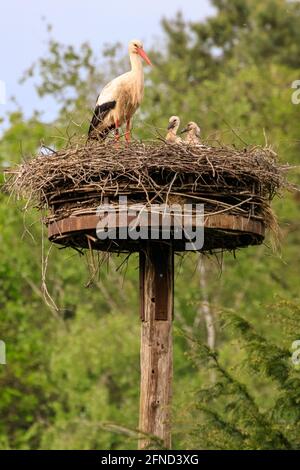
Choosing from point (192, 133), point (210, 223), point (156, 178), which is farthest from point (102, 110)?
point (210, 223)

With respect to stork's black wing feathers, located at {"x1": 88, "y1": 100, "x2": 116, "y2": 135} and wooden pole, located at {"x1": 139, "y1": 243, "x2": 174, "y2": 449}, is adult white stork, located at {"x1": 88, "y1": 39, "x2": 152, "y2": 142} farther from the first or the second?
wooden pole, located at {"x1": 139, "y1": 243, "x2": 174, "y2": 449}

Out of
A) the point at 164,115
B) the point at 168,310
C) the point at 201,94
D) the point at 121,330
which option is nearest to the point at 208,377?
the point at 121,330

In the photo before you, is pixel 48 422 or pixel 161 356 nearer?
pixel 161 356

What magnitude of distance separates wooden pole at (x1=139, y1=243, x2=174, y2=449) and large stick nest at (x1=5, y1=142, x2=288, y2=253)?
515mm

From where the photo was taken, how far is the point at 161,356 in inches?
387

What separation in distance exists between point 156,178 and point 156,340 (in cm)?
111

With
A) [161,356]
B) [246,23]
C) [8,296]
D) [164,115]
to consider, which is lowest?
[161,356]

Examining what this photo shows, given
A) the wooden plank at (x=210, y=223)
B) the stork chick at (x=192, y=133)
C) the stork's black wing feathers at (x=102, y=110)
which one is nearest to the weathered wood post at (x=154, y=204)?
the wooden plank at (x=210, y=223)

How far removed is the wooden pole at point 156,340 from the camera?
32.1 feet

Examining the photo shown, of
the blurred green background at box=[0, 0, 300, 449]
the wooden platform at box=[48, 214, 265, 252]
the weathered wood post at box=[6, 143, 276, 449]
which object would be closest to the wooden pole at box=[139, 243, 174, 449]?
the weathered wood post at box=[6, 143, 276, 449]

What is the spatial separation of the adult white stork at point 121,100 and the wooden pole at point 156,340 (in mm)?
2087

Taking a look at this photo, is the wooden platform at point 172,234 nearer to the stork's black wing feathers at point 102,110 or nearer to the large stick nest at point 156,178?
the large stick nest at point 156,178
